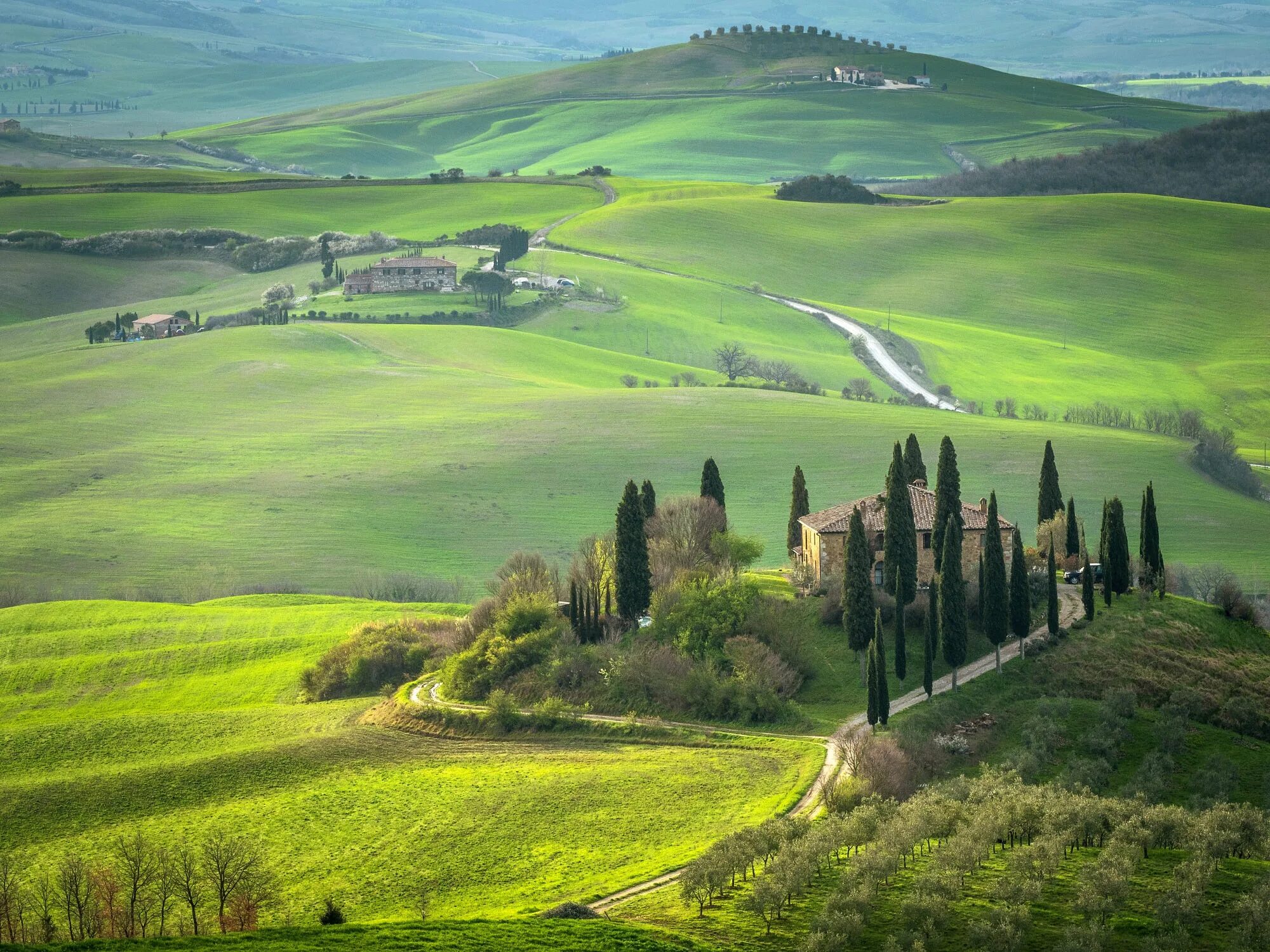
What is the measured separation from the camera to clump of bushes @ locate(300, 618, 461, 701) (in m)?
81.3

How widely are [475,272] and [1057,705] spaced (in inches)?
5266

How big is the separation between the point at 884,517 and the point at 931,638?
12.0m

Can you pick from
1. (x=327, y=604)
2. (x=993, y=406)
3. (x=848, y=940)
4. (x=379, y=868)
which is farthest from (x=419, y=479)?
(x=848, y=940)

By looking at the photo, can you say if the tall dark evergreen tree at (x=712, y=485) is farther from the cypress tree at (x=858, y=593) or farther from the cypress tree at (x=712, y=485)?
the cypress tree at (x=858, y=593)

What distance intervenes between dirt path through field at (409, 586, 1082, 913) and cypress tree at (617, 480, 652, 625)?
9460 mm

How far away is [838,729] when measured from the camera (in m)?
67.8

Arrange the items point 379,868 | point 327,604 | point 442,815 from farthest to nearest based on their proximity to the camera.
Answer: point 327,604 < point 442,815 < point 379,868

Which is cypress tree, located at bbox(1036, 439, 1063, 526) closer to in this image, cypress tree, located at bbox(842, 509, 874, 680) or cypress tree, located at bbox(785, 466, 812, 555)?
cypress tree, located at bbox(785, 466, 812, 555)

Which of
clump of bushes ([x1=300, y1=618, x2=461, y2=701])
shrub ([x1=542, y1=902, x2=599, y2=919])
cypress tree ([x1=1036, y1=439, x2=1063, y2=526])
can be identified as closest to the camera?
shrub ([x1=542, y1=902, x2=599, y2=919])

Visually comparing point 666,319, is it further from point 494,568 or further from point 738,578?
point 738,578

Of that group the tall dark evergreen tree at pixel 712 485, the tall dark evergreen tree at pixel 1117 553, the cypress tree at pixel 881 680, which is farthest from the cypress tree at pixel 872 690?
the tall dark evergreen tree at pixel 712 485

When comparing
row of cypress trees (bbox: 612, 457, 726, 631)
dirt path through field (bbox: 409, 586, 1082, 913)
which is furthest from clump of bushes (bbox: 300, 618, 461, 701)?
row of cypress trees (bbox: 612, 457, 726, 631)

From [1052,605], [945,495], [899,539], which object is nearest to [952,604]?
[1052,605]

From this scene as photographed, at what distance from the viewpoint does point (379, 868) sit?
179 feet
